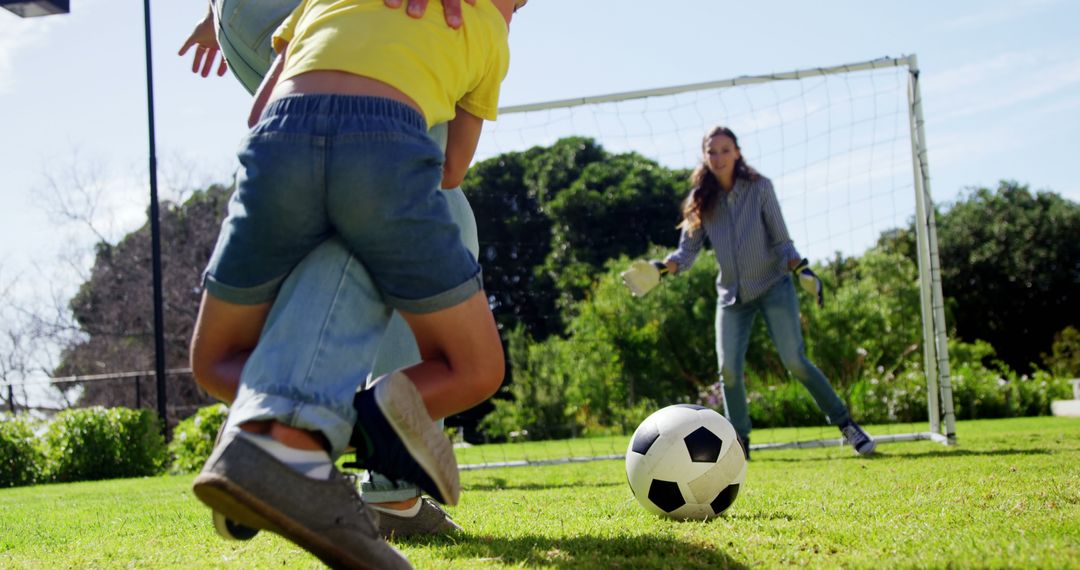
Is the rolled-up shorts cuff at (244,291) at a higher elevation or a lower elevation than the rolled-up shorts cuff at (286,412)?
higher

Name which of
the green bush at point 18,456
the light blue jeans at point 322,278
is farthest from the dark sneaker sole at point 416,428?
the green bush at point 18,456

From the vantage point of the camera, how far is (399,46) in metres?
1.98

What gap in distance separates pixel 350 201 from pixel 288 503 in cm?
60

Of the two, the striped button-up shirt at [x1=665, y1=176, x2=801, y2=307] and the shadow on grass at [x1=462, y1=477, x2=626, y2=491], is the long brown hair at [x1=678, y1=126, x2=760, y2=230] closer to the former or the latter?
the striped button-up shirt at [x1=665, y1=176, x2=801, y2=307]

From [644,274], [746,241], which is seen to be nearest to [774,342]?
[746,241]

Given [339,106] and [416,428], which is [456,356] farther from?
[339,106]

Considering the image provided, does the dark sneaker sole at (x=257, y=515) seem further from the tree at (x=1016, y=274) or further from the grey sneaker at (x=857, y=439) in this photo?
the tree at (x=1016, y=274)

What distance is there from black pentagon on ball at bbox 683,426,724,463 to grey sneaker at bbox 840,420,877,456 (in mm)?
3119

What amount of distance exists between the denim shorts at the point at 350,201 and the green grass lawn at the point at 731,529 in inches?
29.5

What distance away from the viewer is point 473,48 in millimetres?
2125

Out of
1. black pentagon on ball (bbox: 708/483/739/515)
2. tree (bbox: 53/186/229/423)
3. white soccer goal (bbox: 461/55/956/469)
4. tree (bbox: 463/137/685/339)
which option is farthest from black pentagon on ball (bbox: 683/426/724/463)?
tree (bbox: 53/186/229/423)

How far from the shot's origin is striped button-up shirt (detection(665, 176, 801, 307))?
237 inches

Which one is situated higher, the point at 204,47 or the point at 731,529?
the point at 204,47

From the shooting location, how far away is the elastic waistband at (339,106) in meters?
1.88
